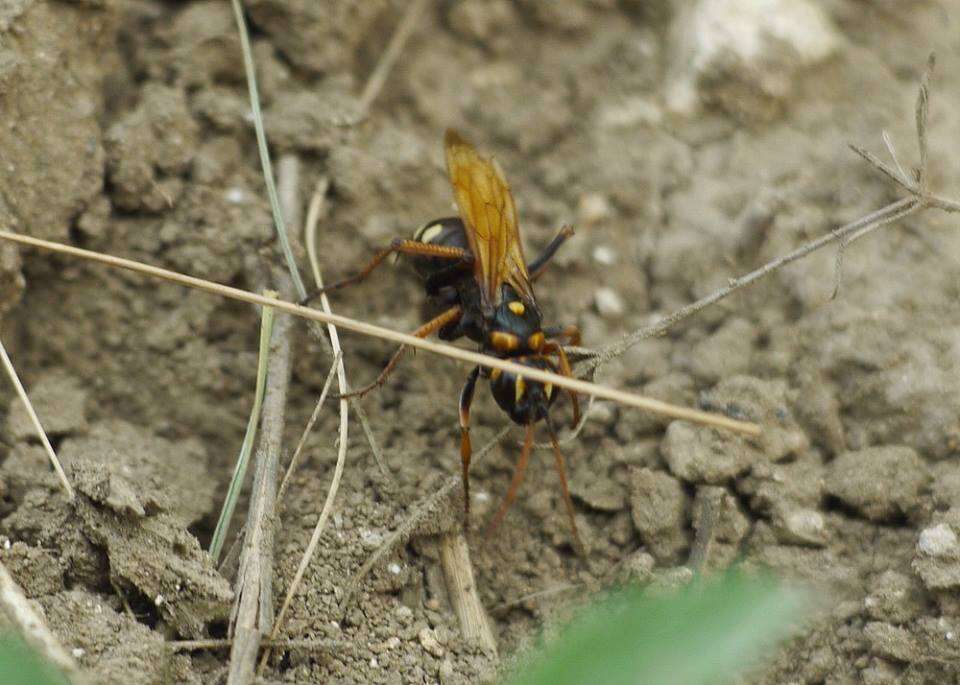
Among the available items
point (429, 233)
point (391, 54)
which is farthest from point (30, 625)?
point (391, 54)

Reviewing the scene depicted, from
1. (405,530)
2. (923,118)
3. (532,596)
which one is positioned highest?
(923,118)

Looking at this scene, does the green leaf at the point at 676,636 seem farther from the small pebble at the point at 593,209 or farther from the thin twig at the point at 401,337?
the small pebble at the point at 593,209

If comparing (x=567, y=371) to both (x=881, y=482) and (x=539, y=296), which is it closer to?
(x=539, y=296)

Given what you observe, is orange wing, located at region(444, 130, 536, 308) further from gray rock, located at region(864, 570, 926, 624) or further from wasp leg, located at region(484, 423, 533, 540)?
gray rock, located at region(864, 570, 926, 624)

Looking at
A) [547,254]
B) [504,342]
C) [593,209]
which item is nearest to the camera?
[504,342]

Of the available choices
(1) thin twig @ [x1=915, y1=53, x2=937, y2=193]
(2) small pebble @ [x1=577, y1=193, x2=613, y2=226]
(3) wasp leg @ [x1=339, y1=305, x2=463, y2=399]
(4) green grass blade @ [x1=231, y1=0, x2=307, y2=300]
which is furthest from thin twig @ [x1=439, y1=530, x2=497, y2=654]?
(1) thin twig @ [x1=915, y1=53, x2=937, y2=193]

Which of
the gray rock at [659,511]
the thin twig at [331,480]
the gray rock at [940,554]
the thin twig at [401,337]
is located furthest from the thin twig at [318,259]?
the gray rock at [940,554]
